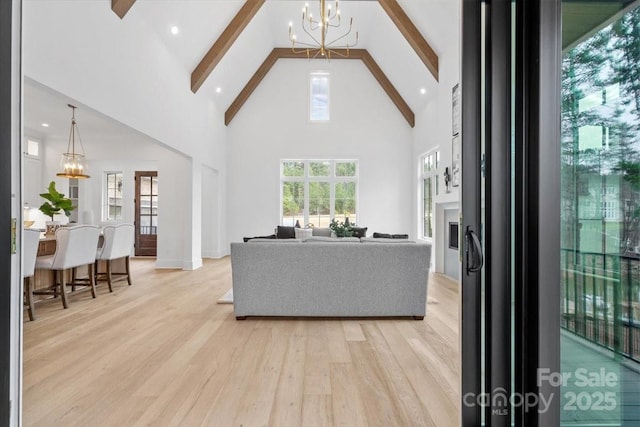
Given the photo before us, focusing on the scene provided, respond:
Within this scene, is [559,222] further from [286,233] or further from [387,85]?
[387,85]

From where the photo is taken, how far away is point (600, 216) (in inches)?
45.0

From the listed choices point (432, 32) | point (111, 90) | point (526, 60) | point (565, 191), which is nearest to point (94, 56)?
point (111, 90)

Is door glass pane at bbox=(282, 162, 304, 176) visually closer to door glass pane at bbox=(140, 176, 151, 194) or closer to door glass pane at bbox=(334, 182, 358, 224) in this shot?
door glass pane at bbox=(334, 182, 358, 224)

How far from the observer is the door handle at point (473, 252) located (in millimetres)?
1175

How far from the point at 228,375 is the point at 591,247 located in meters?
2.01

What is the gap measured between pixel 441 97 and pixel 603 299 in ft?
18.1

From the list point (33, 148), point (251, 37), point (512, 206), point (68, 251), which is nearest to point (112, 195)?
point (33, 148)

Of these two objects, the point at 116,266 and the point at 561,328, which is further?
the point at 116,266

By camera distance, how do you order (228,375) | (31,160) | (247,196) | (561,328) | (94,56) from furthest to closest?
(247,196), (31,160), (94,56), (228,375), (561,328)

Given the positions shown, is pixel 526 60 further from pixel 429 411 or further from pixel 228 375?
pixel 228 375

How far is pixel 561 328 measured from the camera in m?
1.15

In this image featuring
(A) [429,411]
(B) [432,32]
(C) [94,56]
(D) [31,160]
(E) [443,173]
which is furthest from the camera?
(D) [31,160]

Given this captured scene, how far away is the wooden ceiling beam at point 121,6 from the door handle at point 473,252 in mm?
4543

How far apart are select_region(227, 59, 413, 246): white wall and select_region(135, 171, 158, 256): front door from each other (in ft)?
5.76
